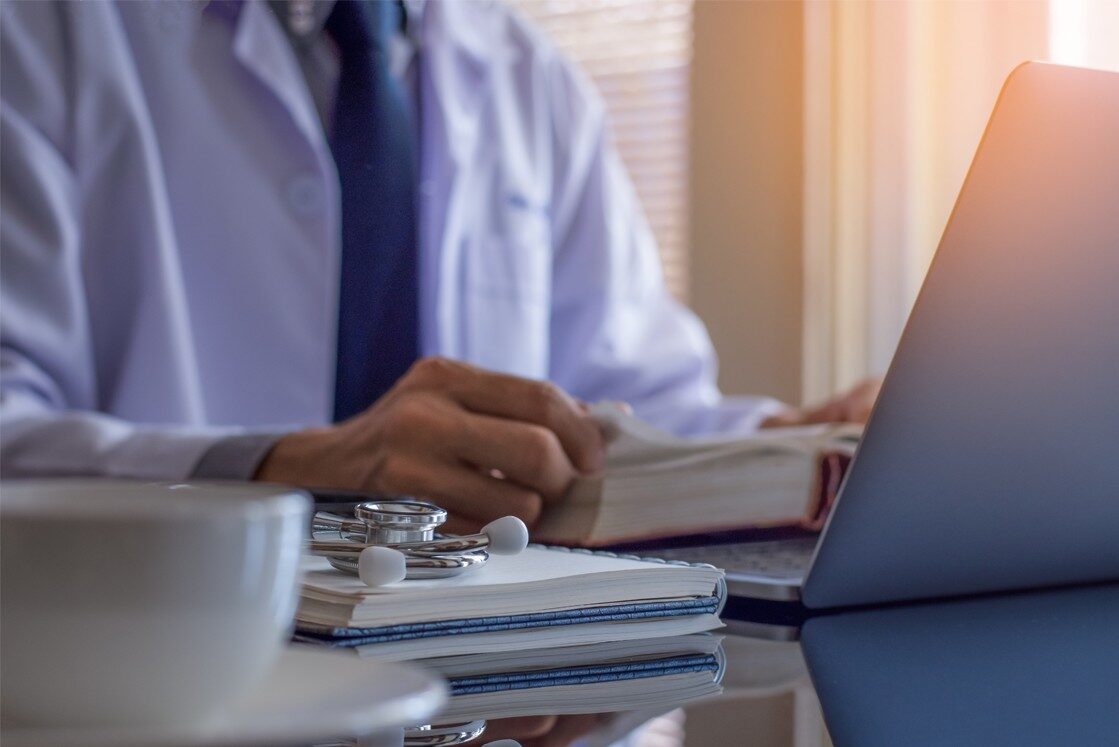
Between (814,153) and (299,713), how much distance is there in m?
2.05

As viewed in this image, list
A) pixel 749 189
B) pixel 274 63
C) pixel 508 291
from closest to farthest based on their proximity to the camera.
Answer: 1. pixel 274 63
2. pixel 508 291
3. pixel 749 189

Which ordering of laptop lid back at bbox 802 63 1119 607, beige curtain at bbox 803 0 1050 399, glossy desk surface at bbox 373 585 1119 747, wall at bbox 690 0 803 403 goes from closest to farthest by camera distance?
glossy desk surface at bbox 373 585 1119 747 → laptop lid back at bbox 802 63 1119 607 → beige curtain at bbox 803 0 1050 399 → wall at bbox 690 0 803 403

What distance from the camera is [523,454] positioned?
2.43 feet

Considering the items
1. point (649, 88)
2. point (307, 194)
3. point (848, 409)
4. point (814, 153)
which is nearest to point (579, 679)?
point (848, 409)

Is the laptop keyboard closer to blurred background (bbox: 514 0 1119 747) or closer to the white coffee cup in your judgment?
the white coffee cup

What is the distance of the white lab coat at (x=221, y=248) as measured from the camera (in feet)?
4.04

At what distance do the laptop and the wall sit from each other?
164 centimetres

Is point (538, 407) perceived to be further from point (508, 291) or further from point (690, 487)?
point (508, 291)

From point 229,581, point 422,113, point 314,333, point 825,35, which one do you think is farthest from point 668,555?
point 825,35

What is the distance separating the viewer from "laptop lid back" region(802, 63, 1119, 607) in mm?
470

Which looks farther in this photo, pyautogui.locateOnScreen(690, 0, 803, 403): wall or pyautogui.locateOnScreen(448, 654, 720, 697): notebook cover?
pyautogui.locateOnScreen(690, 0, 803, 403): wall

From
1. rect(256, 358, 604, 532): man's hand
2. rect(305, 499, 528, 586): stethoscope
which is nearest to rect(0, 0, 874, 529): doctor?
rect(256, 358, 604, 532): man's hand

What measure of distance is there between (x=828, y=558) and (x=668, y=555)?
0.14 m

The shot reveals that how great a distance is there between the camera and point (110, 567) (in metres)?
0.23
